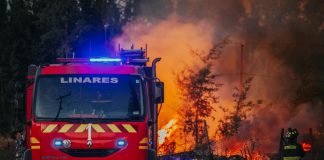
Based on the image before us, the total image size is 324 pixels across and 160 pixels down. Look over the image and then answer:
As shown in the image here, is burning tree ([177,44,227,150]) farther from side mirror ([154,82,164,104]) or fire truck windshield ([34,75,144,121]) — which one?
fire truck windshield ([34,75,144,121])

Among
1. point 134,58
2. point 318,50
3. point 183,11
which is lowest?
point 134,58

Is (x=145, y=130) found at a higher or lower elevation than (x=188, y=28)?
lower

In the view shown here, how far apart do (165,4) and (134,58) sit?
18794 mm

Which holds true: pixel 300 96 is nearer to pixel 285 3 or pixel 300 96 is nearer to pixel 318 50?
pixel 318 50

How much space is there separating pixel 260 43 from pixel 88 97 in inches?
899

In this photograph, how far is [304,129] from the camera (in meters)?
26.7

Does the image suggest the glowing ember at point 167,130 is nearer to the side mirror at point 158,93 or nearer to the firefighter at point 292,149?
the side mirror at point 158,93

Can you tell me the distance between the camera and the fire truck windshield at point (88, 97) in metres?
10.8

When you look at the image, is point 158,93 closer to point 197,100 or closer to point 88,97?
point 88,97

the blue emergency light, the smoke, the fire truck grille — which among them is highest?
the smoke

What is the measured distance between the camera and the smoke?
2720cm

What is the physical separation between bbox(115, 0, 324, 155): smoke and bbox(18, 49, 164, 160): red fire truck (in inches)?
572

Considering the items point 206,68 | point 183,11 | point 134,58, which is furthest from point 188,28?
point 134,58

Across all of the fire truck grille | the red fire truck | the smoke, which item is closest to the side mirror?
the red fire truck
